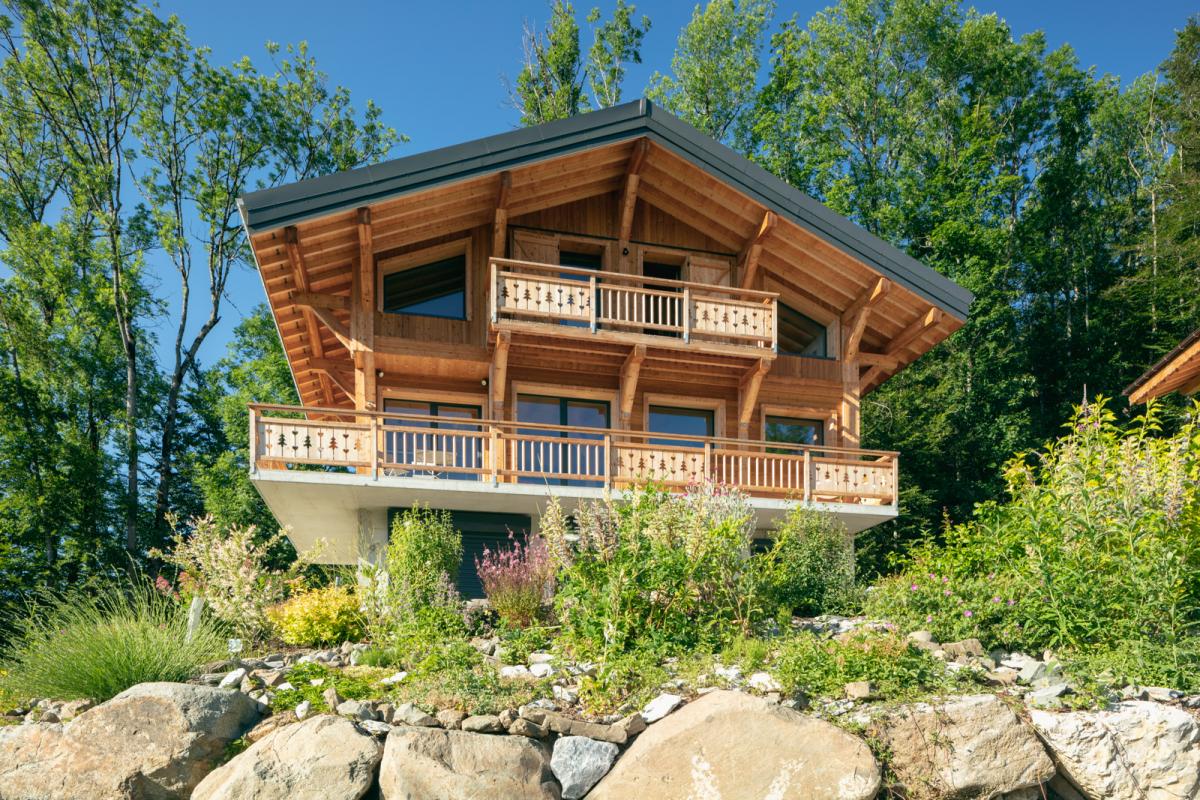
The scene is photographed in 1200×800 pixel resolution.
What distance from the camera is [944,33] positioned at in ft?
109

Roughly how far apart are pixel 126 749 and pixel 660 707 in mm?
4542

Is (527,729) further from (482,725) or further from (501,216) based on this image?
(501,216)

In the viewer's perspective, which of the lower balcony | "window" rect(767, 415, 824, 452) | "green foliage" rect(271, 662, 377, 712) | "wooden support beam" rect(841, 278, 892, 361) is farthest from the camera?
"window" rect(767, 415, 824, 452)

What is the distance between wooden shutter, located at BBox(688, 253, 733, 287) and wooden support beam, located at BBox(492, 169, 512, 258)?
3.33m

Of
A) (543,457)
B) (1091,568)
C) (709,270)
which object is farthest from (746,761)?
(709,270)

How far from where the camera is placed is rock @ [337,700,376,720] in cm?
891

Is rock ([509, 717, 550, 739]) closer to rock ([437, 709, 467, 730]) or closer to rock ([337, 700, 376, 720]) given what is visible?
rock ([437, 709, 467, 730])

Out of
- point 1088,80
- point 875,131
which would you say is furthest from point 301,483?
point 1088,80

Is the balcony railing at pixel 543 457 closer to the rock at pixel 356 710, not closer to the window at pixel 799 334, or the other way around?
the window at pixel 799 334

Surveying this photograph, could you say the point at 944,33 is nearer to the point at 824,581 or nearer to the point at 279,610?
the point at 824,581

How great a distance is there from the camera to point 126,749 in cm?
868

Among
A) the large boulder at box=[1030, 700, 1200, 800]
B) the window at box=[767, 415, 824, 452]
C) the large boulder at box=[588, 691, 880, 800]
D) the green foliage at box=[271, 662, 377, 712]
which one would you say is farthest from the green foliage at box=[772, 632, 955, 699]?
the window at box=[767, 415, 824, 452]

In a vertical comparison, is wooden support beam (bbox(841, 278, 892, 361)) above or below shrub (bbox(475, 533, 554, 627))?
above

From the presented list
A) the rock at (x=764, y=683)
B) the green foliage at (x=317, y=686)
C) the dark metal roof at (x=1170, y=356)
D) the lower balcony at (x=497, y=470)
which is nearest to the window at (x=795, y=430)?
the lower balcony at (x=497, y=470)
